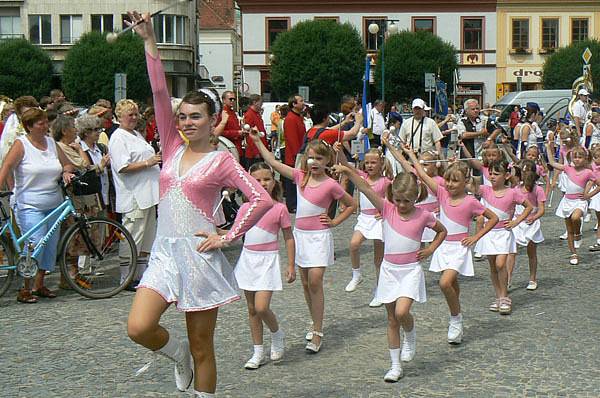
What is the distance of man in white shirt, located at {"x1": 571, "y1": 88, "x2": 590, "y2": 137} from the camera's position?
24.1 meters

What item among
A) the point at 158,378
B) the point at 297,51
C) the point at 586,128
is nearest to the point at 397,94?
the point at 297,51

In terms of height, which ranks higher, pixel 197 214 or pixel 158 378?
pixel 197 214

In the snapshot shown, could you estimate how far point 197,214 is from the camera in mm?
4965

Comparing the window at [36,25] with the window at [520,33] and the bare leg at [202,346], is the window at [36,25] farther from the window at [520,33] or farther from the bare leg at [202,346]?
the bare leg at [202,346]

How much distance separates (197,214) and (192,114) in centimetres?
52

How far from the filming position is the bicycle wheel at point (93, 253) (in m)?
9.35

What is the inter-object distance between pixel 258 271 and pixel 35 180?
3350 millimetres

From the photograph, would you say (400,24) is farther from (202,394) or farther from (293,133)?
(202,394)

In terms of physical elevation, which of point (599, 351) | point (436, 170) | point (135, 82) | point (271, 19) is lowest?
point (599, 351)

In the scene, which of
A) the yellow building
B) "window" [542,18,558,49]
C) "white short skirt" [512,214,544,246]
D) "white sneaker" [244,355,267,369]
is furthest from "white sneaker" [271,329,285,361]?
"window" [542,18,558,49]

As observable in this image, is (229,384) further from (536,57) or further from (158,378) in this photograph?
(536,57)

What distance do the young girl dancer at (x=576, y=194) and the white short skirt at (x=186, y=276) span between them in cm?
741

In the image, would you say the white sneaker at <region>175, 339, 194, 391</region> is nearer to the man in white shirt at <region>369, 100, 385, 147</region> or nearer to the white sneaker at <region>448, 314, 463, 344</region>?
the white sneaker at <region>448, 314, 463, 344</region>

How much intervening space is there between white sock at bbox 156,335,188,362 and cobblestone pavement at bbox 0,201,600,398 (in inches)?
38.3
